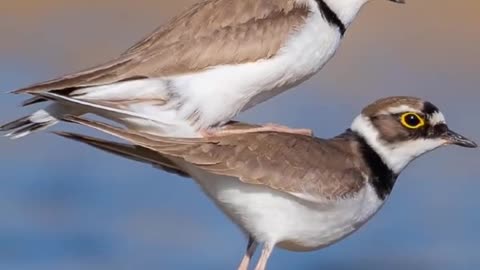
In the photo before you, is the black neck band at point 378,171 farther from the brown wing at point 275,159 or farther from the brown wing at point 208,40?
the brown wing at point 208,40

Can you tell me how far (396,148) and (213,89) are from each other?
1.07 metres

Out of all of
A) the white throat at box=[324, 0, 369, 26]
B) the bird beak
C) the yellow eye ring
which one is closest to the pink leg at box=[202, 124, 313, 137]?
the yellow eye ring

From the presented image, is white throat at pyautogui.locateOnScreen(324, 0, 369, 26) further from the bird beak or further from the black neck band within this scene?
the bird beak

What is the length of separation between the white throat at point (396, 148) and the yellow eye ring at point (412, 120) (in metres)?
0.08

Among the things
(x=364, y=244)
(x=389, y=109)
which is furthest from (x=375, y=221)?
(x=389, y=109)

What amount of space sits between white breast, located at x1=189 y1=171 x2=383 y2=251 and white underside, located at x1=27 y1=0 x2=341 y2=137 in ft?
1.01

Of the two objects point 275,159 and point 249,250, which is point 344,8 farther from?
point 249,250

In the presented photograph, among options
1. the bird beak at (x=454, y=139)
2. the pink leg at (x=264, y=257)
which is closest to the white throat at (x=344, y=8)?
the bird beak at (x=454, y=139)

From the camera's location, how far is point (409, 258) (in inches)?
692

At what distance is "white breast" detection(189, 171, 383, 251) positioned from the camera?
32.2ft

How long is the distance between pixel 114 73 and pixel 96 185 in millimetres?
8574

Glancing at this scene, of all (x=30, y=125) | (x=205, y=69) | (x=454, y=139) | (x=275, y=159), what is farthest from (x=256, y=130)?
(x=30, y=125)

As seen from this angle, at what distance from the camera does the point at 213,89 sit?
32.8ft

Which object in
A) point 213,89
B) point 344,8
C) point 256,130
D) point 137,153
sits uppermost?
point 344,8
